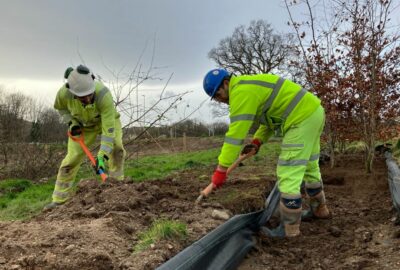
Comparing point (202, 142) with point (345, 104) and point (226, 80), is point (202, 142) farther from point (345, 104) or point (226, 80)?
point (226, 80)

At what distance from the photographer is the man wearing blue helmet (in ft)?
12.4

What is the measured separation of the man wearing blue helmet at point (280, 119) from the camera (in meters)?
3.77

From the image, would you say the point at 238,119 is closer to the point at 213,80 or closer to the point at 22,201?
the point at 213,80

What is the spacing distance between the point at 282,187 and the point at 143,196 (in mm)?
1504

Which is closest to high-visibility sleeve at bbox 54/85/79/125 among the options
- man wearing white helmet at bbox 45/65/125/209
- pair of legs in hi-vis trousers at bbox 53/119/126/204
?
man wearing white helmet at bbox 45/65/125/209

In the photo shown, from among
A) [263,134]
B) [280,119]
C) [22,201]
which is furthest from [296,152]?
[22,201]

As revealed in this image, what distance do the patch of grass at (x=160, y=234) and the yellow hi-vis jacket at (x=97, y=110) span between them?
82.0 inches

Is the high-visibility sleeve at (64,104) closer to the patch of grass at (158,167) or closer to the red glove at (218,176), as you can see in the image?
the red glove at (218,176)

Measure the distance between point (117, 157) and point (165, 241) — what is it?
10.0ft

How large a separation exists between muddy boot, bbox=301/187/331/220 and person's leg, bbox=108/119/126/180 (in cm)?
271

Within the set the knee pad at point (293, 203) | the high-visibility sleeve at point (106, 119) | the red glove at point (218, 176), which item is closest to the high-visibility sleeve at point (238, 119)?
the red glove at point (218, 176)

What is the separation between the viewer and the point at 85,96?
4.97m

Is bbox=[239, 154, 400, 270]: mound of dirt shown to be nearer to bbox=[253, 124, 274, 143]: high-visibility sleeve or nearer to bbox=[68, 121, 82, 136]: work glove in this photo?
bbox=[253, 124, 274, 143]: high-visibility sleeve

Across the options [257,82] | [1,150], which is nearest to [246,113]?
[257,82]
